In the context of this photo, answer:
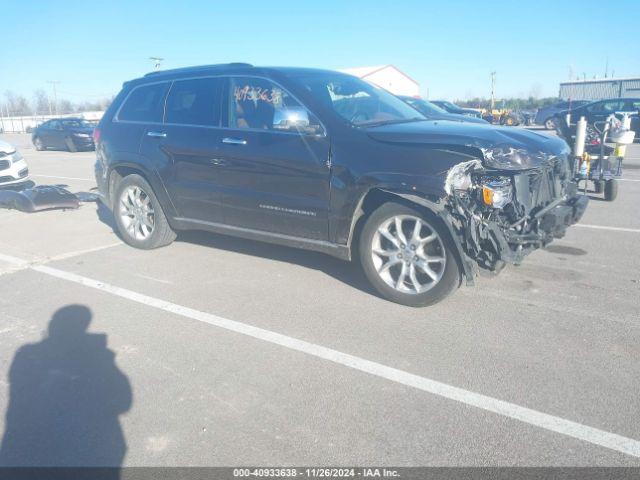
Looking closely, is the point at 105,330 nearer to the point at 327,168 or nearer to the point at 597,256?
the point at 327,168

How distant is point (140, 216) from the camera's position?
6.19 m

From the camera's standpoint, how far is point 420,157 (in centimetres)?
401

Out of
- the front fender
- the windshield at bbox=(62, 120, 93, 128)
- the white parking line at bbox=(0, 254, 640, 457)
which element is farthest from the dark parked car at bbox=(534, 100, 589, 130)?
the white parking line at bbox=(0, 254, 640, 457)

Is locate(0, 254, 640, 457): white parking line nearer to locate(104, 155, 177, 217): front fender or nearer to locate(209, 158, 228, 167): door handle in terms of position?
locate(104, 155, 177, 217): front fender

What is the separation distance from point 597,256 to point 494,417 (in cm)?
348

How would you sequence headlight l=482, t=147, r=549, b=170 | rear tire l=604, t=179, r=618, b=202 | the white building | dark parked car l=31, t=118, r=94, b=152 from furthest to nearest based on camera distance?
the white building
dark parked car l=31, t=118, r=94, b=152
rear tire l=604, t=179, r=618, b=202
headlight l=482, t=147, r=549, b=170

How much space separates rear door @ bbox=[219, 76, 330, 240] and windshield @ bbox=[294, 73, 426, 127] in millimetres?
279

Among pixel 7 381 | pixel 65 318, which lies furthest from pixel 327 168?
pixel 7 381

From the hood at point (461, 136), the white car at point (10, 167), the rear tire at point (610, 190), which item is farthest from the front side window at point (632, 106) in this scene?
the white car at point (10, 167)

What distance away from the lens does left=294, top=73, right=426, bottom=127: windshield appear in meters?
4.69

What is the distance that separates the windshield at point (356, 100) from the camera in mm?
4688

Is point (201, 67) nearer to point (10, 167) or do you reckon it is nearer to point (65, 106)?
point (10, 167)

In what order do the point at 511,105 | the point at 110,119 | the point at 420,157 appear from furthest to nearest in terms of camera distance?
the point at 511,105 < the point at 110,119 < the point at 420,157

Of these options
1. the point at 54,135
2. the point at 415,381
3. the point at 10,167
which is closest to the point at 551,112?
the point at 54,135
